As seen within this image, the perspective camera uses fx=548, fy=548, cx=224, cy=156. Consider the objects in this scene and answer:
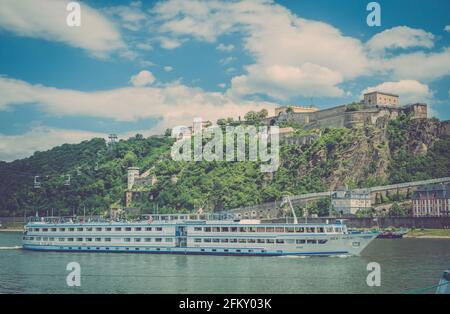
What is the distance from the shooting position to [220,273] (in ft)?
82.3

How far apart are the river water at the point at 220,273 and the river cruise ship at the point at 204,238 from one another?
112 cm

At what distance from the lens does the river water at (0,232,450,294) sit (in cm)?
2097

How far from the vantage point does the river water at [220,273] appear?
826 inches

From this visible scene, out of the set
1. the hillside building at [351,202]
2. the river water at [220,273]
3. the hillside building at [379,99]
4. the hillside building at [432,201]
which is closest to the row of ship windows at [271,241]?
the river water at [220,273]

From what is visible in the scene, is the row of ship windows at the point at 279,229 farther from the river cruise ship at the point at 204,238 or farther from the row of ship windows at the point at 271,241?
the row of ship windows at the point at 271,241

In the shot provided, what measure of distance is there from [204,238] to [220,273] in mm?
9906

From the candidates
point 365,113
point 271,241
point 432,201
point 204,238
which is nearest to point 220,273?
point 271,241

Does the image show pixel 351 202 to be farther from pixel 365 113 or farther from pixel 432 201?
pixel 365 113

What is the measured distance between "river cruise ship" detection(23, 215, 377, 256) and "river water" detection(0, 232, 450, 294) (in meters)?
1.12

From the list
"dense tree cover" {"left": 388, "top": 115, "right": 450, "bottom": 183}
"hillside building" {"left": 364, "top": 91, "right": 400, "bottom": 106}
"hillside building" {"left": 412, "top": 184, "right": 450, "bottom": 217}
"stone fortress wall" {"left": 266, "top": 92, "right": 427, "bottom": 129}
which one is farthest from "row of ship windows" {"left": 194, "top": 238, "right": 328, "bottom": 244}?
"hillside building" {"left": 364, "top": 91, "right": 400, "bottom": 106}

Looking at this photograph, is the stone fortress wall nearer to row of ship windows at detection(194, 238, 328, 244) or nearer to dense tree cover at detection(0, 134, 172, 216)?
dense tree cover at detection(0, 134, 172, 216)

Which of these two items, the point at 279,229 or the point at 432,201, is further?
the point at 432,201
